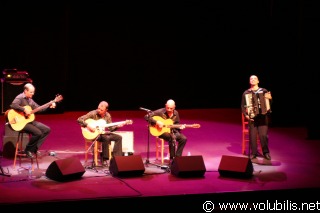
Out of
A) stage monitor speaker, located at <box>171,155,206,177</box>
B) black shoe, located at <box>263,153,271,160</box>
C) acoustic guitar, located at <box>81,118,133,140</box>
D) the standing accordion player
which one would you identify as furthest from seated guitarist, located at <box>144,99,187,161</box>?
black shoe, located at <box>263,153,271,160</box>

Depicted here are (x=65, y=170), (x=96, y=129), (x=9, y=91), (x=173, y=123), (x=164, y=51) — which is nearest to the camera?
(x=65, y=170)

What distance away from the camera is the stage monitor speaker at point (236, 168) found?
803cm

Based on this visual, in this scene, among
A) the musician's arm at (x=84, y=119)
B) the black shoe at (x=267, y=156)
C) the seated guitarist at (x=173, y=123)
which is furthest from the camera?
the black shoe at (x=267, y=156)

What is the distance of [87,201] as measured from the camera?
664 centimetres

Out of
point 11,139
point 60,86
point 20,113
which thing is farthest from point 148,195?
point 60,86

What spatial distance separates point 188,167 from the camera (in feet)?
26.4

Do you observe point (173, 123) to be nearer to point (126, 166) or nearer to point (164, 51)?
point (126, 166)

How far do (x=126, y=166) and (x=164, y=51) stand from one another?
847 centimetres

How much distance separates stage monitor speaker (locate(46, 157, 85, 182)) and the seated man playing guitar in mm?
1119

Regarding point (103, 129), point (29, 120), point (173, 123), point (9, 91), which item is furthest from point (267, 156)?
point (9, 91)

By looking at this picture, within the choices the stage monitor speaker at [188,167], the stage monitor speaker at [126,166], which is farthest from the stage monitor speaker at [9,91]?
the stage monitor speaker at [188,167]

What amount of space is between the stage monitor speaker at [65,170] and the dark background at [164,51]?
22.2 ft

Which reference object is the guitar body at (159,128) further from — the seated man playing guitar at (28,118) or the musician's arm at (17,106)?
the musician's arm at (17,106)

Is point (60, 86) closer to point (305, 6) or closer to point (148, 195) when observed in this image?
point (305, 6)
